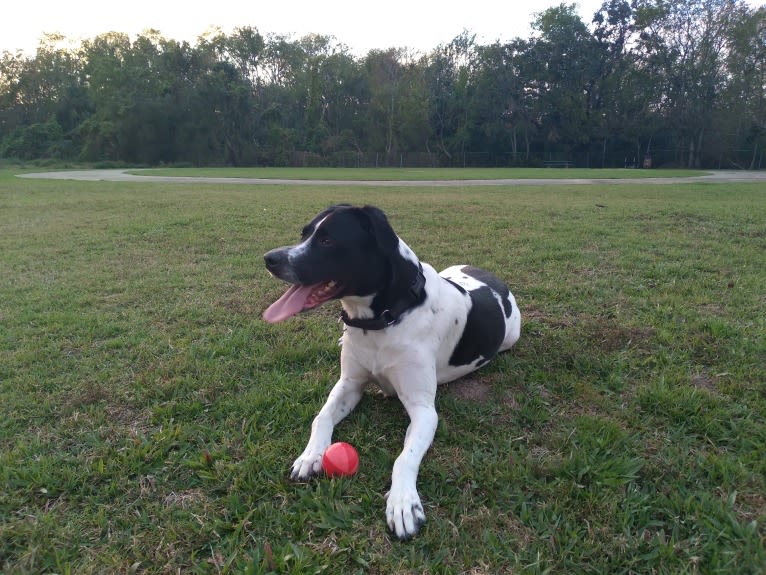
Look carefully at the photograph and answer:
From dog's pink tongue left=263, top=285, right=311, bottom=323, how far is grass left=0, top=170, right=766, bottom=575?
24.9 inches

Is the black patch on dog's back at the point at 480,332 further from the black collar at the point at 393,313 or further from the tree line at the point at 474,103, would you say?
the tree line at the point at 474,103

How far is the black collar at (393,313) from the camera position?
2.77 metres

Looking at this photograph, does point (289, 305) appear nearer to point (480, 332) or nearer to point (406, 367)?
point (406, 367)

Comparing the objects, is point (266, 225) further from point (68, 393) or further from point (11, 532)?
point (11, 532)

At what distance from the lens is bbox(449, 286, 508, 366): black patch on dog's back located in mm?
3246

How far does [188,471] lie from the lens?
252 cm

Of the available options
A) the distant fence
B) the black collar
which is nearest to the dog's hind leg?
the black collar

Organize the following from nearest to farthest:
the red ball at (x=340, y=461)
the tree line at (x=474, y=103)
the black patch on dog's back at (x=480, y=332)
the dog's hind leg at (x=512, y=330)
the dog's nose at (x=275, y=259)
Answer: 1. the red ball at (x=340, y=461)
2. the dog's nose at (x=275, y=259)
3. the black patch on dog's back at (x=480, y=332)
4. the dog's hind leg at (x=512, y=330)
5. the tree line at (x=474, y=103)

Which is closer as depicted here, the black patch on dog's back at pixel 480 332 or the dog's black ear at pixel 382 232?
the dog's black ear at pixel 382 232

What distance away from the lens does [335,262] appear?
8.96 ft

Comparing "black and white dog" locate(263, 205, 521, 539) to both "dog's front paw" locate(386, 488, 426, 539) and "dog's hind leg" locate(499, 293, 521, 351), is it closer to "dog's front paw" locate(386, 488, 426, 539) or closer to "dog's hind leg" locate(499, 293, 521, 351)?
"dog's front paw" locate(386, 488, 426, 539)

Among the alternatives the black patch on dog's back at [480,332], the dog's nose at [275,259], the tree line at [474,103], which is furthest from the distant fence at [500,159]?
the dog's nose at [275,259]

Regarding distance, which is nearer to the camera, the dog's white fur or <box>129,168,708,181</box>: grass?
the dog's white fur

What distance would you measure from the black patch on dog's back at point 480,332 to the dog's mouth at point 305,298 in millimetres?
900
